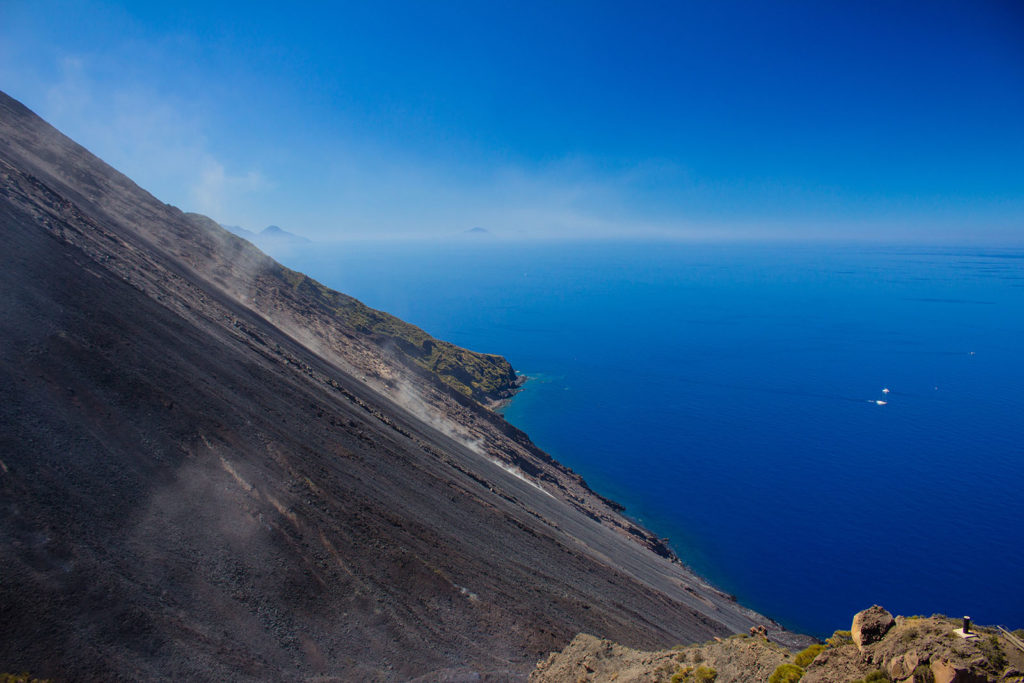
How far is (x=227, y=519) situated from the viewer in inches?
768

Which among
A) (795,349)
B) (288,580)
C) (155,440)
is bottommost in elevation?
(288,580)

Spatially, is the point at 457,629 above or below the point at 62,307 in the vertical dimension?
below

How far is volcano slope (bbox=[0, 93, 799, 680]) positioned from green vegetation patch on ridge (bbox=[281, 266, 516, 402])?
141 feet

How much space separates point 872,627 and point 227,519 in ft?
77.5

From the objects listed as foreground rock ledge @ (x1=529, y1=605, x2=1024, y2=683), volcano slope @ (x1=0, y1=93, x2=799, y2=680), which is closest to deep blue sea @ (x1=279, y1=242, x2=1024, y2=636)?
volcano slope @ (x1=0, y1=93, x2=799, y2=680)

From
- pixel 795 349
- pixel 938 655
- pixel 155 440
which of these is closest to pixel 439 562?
pixel 155 440

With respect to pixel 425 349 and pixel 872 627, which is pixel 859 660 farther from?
pixel 425 349

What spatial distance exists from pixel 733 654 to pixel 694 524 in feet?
154

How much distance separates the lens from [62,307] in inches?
934

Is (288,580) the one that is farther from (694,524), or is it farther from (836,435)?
(836,435)

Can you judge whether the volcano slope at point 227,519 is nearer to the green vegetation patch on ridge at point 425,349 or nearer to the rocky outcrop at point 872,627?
the rocky outcrop at point 872,627

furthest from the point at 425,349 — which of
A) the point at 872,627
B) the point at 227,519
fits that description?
the point at 872,627

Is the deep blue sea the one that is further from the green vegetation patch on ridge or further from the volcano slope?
the volcano slope

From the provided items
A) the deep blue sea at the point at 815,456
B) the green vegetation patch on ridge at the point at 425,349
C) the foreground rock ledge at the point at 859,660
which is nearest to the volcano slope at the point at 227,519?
the foreground rock ledge at the point at 859,660
